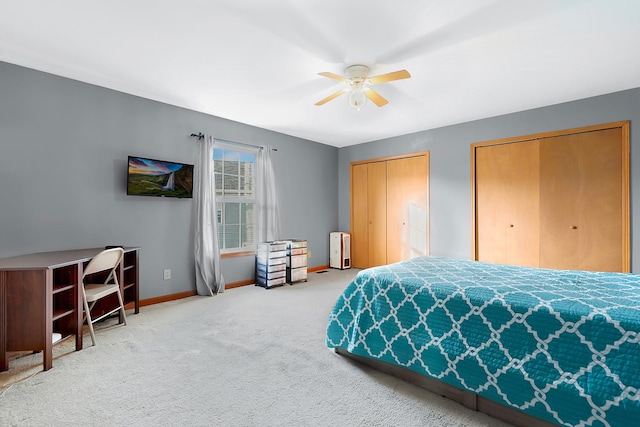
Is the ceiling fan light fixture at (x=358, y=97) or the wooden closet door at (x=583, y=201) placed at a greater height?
the ceiling fan light fixture at (x=358, y=97)

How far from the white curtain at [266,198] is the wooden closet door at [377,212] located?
1857mm

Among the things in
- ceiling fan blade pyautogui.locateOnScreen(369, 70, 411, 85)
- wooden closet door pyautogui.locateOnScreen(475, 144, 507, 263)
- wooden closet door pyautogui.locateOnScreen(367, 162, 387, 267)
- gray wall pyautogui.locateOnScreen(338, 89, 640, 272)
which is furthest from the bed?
wooden closet door pyautogui.locateOnScreen(367, 162, 387, 267)

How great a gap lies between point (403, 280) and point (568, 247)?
9.86ft

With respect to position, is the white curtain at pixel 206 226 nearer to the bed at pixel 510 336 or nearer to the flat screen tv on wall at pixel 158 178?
the flat screen tv on wall at pixel 158 178

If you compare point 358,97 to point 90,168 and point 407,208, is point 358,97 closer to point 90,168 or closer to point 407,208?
point 407,208

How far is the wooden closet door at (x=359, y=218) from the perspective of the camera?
19.3 feet

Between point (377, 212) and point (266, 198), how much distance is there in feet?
6.89

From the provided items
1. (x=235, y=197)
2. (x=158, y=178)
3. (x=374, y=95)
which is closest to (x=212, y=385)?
(x=158, y=178)

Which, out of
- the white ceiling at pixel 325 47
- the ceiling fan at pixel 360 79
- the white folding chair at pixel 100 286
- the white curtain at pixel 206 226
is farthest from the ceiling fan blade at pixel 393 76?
the white folding chair at pixel 100 286

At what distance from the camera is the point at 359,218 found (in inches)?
235

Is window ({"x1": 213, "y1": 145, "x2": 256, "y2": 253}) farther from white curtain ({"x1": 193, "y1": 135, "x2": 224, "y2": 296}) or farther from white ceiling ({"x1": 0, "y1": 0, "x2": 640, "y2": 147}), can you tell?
white ceiling ({"x1": 0, "y1": 0, "x2": 640, "y2": 147})

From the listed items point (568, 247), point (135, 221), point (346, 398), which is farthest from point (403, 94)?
point (135, 221)

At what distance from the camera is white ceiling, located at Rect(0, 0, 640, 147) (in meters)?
2.05

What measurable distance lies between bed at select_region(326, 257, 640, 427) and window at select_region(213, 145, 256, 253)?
2.72m
